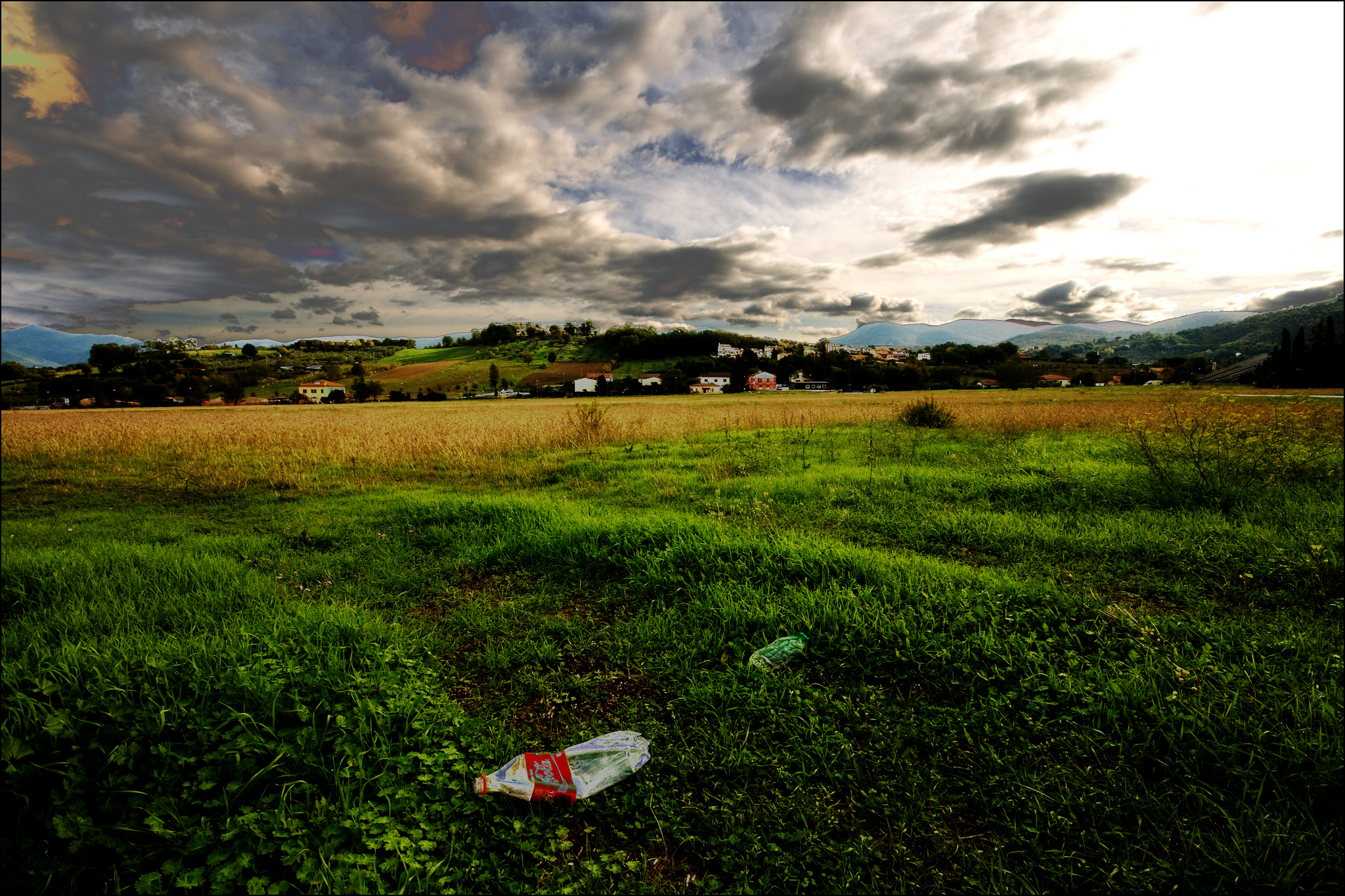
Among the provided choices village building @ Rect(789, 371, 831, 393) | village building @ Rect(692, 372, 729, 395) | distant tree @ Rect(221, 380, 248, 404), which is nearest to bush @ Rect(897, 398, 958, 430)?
village building @ Rect(692, 372, 729, 395)

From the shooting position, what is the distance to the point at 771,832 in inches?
93.0

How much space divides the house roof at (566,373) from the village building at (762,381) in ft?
87.0

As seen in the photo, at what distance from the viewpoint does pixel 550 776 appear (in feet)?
→ 8.65

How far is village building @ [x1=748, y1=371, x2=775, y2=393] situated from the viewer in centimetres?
9500

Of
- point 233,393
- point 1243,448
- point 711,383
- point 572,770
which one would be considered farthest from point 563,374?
point 572,770

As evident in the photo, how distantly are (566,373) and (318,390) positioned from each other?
39.9 meters

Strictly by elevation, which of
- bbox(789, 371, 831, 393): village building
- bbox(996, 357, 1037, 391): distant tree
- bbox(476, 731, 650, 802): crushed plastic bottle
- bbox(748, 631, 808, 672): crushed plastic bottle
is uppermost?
bbox(789, 371, 831, 393): village building

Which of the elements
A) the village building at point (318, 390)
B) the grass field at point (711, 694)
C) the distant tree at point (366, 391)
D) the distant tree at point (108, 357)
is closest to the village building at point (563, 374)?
the distant tree at point (366, 391)

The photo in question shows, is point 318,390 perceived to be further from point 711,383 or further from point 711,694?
point 711,694

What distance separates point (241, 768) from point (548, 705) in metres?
1.52

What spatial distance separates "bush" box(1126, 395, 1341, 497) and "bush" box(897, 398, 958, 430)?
7.80m

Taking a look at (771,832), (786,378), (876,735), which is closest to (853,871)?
(771,832)

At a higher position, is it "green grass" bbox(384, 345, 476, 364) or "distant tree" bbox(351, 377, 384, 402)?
"green grass" bbox(384, 345, 476, 364)

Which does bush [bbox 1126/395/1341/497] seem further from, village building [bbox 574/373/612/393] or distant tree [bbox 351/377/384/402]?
distant tree [bbox 351/377/384/402]
